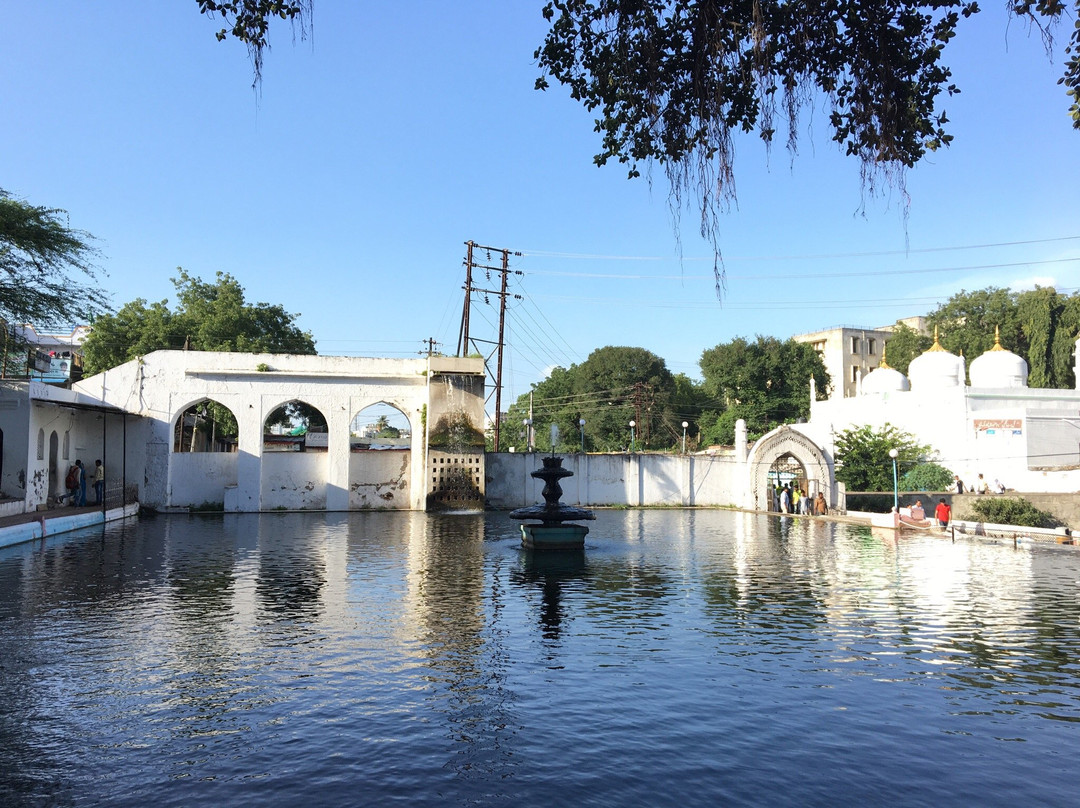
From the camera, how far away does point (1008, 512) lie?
951 inches

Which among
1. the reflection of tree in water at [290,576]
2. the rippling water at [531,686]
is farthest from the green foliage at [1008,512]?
the reflection of tree in water at [290,576]

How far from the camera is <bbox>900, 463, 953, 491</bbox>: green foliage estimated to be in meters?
31.3

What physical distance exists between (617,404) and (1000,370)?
26.3m

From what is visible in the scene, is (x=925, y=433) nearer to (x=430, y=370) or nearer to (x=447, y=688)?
(x=430, y=370)

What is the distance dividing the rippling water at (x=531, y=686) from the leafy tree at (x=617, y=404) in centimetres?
4269

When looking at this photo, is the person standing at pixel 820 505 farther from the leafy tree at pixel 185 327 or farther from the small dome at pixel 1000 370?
the leafy tree at pixel 185 327

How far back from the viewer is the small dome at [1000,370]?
36.3 m

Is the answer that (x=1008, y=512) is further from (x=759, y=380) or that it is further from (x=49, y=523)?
(x=759, y=380)

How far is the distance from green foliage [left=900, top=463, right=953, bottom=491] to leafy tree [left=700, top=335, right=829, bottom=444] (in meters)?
24.6

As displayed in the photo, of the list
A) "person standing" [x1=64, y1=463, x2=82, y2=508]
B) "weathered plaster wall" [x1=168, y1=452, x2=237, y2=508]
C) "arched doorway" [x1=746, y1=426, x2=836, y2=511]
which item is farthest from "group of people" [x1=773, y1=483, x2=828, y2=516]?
"person standing" [x1=64, y1=463, x2=82, y2=508]

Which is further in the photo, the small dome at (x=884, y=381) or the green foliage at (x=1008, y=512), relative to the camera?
the small dome at (x=884, y=381)

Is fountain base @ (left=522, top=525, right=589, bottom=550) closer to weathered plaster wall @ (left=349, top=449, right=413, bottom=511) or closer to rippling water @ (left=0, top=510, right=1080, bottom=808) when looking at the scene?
rippling water @ (left=0, top=510, right=1080, bottom=808)

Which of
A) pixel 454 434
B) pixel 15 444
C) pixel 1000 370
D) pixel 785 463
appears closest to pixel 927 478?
pixel 785 463

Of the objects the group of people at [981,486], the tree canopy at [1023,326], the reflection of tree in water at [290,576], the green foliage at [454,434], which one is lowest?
the reflection of tree in water at [290,576]
